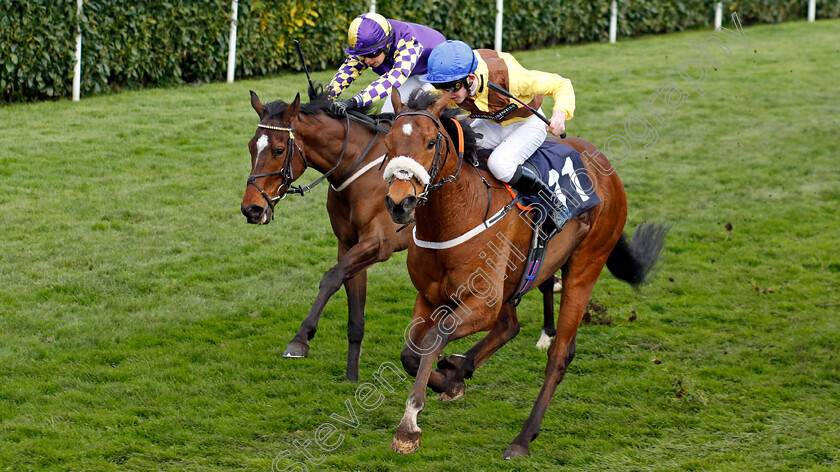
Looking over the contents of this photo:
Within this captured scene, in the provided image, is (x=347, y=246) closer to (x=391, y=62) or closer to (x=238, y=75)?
(x=391, y=62)

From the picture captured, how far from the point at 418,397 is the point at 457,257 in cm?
73

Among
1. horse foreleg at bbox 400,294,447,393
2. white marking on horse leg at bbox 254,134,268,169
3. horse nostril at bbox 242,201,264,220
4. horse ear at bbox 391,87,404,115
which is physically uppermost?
horse ear at bbox 391,87,404,115

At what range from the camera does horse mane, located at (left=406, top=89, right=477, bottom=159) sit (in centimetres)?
413

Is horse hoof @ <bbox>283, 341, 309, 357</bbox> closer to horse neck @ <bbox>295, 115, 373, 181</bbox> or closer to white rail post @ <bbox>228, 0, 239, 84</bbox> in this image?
horse neck @ <bbox>295, 115, 373, 181</bbox>

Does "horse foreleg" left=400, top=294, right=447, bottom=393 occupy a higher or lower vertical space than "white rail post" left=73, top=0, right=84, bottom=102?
lower

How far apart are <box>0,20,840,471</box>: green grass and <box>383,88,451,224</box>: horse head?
1624mm

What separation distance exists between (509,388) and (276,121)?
2.30 meters

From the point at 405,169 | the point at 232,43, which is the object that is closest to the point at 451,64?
the point at 405,169

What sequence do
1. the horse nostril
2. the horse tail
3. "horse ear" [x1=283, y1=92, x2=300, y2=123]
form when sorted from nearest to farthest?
the horse nostril
"horse ear" [x1=283, y1=92, x2=300, y2=123]
the horse tail

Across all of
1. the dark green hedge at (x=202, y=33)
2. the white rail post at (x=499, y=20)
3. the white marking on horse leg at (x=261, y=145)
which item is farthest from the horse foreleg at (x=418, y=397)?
A: the white rail post at (x=499, y=20)

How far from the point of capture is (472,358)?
16.2ft

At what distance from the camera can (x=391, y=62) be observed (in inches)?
246

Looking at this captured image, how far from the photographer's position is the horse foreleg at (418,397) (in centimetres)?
398

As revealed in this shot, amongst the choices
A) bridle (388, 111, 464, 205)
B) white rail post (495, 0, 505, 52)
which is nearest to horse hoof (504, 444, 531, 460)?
bridle (388, 111, 464, 205)
